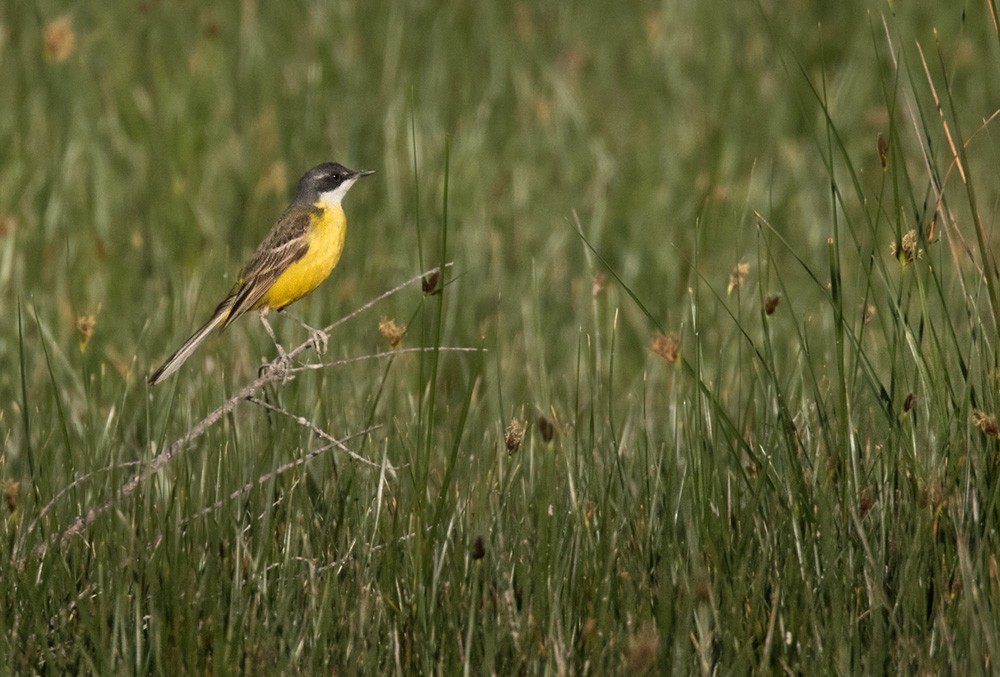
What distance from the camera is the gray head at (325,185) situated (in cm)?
562

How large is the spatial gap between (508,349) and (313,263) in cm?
152

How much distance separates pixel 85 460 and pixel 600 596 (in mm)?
1343

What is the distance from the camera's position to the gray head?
5.62 meters

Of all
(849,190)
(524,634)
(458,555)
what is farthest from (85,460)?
(849,190)

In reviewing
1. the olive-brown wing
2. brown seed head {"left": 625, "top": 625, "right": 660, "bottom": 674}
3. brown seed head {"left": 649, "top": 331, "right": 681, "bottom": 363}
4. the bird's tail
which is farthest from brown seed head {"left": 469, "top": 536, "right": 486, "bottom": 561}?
the olive-brown wing

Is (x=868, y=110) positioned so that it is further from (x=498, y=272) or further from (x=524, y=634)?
(x=524, y=634)

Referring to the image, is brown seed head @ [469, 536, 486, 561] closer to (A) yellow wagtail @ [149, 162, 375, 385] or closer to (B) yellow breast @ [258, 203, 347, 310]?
(A) yellow wagtail @ [149, 162, 375, 385]

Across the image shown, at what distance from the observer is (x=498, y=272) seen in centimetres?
702

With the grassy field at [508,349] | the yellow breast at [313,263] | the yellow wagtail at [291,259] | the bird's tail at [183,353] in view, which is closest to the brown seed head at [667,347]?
the grassy field at [508,349]

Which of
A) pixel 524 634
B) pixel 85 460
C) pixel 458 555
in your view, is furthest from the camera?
pixel 85 460

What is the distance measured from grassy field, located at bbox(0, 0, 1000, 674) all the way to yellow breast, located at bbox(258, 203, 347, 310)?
0.29 meters

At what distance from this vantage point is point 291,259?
525cm

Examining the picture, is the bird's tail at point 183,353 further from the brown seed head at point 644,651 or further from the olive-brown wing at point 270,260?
the brown seed head at point 644,651

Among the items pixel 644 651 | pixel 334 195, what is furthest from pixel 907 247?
pixel 334 195
